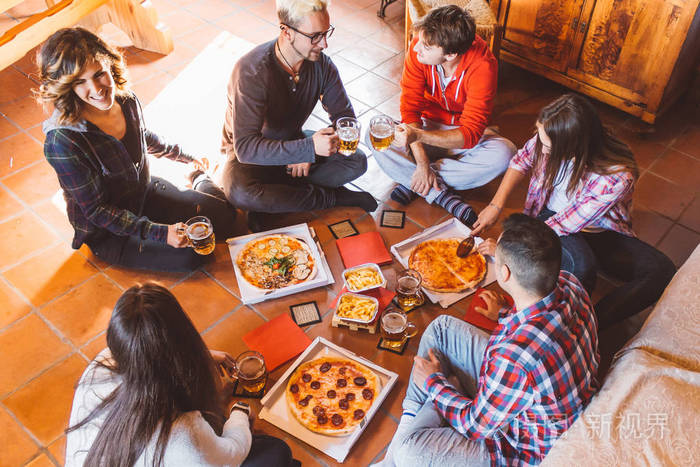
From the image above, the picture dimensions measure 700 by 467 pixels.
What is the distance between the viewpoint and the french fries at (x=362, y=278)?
2.72 m

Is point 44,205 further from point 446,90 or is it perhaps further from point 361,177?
point 446,90

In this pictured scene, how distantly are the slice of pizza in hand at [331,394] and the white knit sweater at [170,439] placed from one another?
1.78ft

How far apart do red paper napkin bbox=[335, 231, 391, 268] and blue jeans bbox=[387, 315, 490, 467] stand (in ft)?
2.50

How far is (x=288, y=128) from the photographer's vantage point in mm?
3043

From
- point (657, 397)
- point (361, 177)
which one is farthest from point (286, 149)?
point (657, 397)

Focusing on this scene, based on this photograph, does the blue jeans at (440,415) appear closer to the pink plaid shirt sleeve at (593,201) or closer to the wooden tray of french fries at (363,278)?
the wooden tray of french fries at (363,278)

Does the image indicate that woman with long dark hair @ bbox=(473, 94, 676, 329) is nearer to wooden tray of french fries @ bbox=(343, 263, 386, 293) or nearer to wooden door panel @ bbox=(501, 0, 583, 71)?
wooden tray of french fries @ bbox=(343, 263, 386, 293)

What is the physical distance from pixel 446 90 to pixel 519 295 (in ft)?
5.62

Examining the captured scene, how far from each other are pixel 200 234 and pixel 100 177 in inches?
21.9

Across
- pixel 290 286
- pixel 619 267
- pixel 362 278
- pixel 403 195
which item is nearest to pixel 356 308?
pixel 362 278

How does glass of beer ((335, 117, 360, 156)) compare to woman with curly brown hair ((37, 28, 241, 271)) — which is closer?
woman with curly brown hair ((37, 28, 241, 271))

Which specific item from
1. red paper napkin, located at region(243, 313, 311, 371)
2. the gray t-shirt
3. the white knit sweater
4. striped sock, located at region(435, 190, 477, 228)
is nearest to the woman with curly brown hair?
the gray t-shirt

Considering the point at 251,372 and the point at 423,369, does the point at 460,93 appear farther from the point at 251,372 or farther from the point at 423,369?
the point at 251,372

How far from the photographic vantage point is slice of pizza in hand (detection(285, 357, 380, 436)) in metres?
2.23
